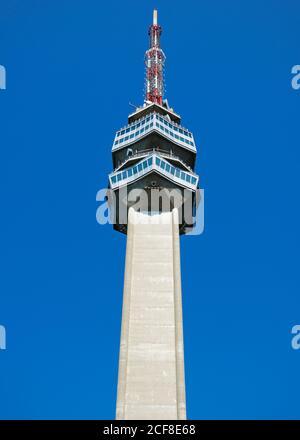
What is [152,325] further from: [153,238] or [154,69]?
[154,69]

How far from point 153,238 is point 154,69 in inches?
1069

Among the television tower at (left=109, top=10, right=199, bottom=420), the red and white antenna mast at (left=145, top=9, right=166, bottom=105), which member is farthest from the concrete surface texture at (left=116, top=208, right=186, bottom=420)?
the red and white antenna mast at (left=145, top=9, right=166, bottom=105)

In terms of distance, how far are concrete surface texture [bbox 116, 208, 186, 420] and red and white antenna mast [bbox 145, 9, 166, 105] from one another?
20.3 metres

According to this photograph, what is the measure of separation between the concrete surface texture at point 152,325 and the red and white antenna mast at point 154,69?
20.3 m

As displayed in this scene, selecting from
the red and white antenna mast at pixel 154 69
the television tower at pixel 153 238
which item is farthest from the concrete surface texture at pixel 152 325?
the red and white antenna mast at pixel 154 69

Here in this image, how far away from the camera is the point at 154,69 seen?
3420 inches

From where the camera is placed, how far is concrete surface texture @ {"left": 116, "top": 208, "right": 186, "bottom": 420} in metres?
55.7

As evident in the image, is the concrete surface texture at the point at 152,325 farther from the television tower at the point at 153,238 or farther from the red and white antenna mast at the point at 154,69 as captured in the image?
the red and white antenna mast at the point at 154,69

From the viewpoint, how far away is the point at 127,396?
184 ft

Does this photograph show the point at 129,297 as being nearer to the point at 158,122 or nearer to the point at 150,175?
the point at 150,175

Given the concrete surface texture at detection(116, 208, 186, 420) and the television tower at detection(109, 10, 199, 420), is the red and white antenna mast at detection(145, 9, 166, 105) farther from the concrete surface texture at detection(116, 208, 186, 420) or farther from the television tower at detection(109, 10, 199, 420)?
the concrete surface texture at detection(116, 208, 186, 420)

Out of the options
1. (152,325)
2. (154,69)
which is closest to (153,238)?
(152,325)

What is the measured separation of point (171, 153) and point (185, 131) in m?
4.17
